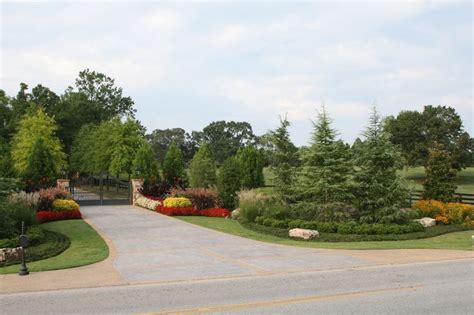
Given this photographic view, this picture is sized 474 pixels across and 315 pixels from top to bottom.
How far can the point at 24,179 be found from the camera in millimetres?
25047

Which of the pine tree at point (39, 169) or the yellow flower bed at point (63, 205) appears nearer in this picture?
the yellow flower bed at point (63, 205)

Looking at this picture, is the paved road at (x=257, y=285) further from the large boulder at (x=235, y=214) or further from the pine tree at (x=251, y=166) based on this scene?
the pine tree at (x=251, y=166)

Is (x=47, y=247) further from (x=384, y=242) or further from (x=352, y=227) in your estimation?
(x=384, y=242)

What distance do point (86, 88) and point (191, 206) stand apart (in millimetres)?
52965

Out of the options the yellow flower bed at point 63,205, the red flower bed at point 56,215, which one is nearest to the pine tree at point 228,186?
the red flower bed at point 56,215

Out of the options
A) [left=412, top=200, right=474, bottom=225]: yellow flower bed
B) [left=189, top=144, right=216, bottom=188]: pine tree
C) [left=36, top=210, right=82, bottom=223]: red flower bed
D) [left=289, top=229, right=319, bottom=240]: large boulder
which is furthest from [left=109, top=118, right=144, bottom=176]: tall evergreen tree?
[left=412, top=200, right=474, bottom=225]: yellow flower bed

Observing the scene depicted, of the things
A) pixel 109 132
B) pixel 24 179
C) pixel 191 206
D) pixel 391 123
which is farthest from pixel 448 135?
pixel 24 179

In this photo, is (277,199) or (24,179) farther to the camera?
(24,179)

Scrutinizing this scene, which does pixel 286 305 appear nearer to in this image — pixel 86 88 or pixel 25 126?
pixel 25 126

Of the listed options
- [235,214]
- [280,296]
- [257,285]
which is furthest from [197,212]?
[280,296]

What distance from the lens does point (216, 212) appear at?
78.8ft

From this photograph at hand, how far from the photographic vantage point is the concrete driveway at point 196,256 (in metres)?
10.9

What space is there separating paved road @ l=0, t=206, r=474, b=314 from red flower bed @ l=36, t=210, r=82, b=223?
7.10 m

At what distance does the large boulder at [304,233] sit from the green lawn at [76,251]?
264 inches
